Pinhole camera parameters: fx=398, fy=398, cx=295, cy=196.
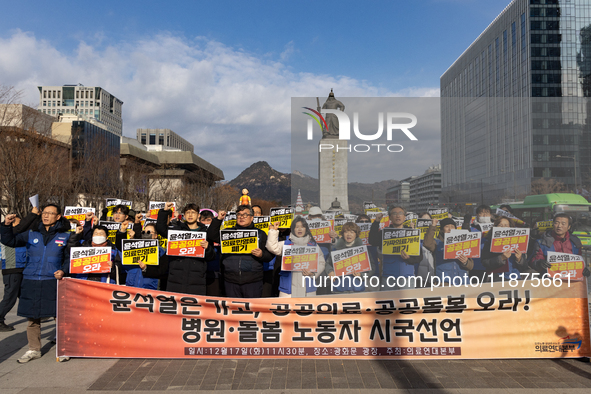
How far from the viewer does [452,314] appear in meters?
4.93

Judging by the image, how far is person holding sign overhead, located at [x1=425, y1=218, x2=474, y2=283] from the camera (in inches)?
217

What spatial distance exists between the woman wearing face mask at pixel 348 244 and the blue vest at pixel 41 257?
3.58 metres

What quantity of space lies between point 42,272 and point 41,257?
Result: 191 mm

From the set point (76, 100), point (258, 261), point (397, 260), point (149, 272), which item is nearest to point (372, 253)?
point (397, 260)

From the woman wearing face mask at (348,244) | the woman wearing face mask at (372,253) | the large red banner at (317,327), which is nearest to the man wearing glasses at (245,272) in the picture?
the large red banner at (317,327)

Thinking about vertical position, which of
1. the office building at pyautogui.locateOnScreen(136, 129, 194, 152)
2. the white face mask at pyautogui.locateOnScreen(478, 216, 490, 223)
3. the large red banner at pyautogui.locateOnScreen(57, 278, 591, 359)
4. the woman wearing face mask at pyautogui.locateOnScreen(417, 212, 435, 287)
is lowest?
the large red banner at pyautogui.locateOnScreen(57, 278, 591, 359)

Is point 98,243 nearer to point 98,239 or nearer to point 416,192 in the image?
point 98,239

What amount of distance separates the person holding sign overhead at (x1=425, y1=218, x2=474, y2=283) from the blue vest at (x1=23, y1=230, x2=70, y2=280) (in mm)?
5074

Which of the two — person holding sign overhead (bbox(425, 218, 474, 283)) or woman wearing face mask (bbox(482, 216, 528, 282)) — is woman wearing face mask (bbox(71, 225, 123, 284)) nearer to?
person holding sign overhead (bbox(425, 218, 474, 283))

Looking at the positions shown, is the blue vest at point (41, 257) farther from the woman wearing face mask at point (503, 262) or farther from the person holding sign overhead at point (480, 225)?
the woman wearing face mask at point (503, 262)

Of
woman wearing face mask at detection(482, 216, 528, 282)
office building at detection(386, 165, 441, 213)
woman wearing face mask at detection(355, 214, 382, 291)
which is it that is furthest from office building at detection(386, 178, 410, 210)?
woman wearing face mask at detection(482, 216, 528, 282)

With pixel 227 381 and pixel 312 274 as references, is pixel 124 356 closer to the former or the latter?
pixel 227 381

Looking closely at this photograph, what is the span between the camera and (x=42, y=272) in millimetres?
5055

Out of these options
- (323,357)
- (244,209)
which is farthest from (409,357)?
(244,209)
